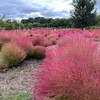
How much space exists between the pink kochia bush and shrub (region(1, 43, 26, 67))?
444 centimetres

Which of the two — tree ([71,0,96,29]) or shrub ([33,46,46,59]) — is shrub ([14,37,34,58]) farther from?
tree ([71,0,96,29])

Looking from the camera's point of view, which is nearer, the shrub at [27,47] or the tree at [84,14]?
the shrub at [27,47]

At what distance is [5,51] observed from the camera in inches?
361

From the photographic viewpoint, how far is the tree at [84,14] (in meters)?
34.5

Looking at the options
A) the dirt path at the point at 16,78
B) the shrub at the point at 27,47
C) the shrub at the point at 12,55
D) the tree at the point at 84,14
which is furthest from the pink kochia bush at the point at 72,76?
the tree at the point at 84,14

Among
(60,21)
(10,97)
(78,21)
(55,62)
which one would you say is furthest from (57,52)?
(60,21)

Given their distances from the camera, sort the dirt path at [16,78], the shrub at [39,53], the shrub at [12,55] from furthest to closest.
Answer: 1. the shrub at [39,53]
2. the shrub at [12,55]
3. the dirt path at [16,78]

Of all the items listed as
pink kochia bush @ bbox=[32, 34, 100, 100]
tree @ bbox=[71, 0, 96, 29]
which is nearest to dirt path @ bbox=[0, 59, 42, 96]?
pink kochia bush @ bbox=[32, 34, 100, 100]

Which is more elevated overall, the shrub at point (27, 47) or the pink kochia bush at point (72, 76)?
the pink kochia bush at point (72, 76)

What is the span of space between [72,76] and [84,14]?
31192mm

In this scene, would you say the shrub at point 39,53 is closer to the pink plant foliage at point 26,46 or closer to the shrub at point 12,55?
the pink plant foliage at point 26,46

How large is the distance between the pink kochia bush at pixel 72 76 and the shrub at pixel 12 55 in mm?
4438

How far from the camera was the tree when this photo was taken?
34.5m

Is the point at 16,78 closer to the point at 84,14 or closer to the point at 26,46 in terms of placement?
the point at 26,46
